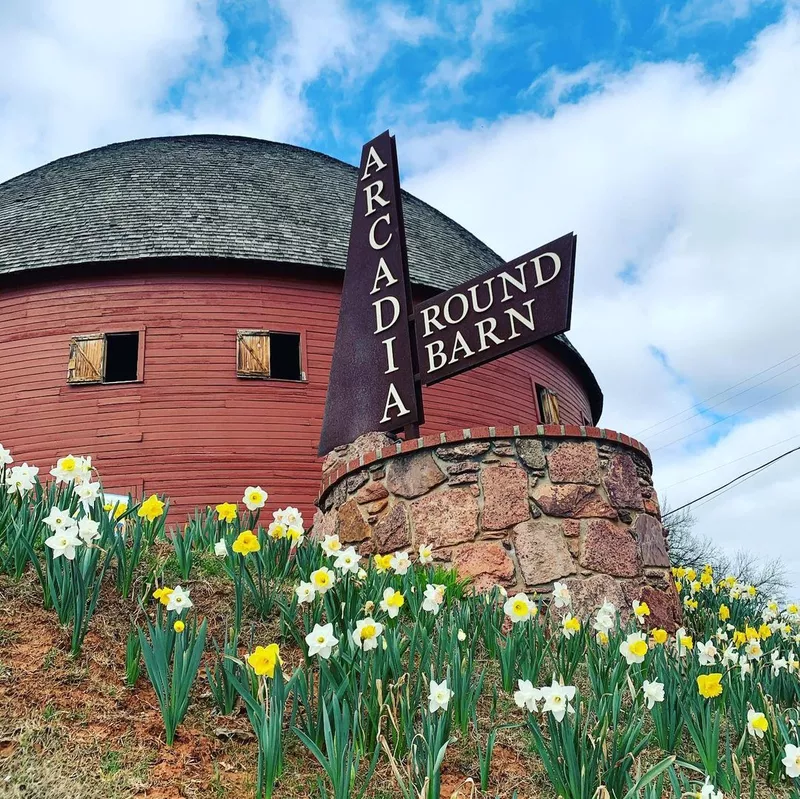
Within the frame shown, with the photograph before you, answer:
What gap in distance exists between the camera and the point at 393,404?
6383 mm

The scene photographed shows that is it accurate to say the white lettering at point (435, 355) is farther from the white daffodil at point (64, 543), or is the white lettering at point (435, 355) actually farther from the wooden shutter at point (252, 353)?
the wooden shutter at point (252, 353)

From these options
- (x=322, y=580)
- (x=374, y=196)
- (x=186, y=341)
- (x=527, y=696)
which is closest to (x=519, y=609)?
(x=527, y=696)

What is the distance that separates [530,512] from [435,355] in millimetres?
1850

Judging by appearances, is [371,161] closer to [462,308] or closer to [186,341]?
[462,308]

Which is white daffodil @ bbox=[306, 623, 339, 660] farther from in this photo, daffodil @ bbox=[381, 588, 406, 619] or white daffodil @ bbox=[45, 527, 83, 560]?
white daffodil @ bbox=[45, 527, 83, 560]

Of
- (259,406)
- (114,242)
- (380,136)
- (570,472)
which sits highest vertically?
(114,242)

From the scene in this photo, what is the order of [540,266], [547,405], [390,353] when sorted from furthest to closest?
[547,405] → [390,353] → [540,266]

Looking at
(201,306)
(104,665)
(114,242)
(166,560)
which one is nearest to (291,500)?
(201,306)

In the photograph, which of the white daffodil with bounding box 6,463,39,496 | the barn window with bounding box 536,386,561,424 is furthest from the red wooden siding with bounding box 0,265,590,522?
the white daffodil with bounding box 6,463,39,496

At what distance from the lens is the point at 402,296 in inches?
269

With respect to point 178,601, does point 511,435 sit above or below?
above

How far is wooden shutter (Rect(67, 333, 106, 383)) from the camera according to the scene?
1152 cm

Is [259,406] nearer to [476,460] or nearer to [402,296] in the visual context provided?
[402,296]

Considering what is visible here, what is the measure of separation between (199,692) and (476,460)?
2.67 meters
